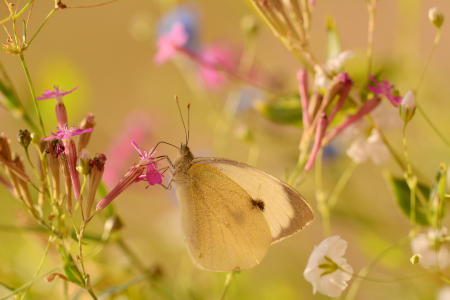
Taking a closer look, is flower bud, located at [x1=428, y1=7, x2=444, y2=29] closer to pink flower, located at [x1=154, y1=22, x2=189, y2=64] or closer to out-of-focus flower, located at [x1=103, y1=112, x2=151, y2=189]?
pink flower, located at [x1=154, y1=22, x2=189, y2=64]

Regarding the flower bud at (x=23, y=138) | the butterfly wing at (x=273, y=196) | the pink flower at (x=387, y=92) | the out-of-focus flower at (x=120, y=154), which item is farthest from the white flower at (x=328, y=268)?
the out-of-focus flower at (x=120, y=154)

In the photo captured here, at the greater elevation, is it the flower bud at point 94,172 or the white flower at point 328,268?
the flower bud at point 94,172

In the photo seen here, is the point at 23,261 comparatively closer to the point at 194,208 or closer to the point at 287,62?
the point at 194,208

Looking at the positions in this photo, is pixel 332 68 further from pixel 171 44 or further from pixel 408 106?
pixel 171 44

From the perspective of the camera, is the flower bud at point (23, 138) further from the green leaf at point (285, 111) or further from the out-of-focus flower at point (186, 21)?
the out-of-focus flower at point (186, 21)

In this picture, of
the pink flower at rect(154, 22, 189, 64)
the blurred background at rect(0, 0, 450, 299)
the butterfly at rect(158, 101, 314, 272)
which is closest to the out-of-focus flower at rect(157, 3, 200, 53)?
the blurred background at rect(0, 0, 450, 299)

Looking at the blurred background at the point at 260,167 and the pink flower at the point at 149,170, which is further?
the blurred background at the point at 260,167

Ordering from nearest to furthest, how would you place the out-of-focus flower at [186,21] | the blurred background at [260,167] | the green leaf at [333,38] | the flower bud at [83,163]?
the flower bud at [83,163] < the green leaf at [333,38] < the blurred background at [260,167] < the out-of-focus flower at [186,21]
